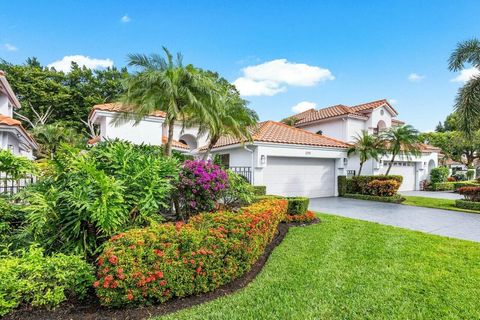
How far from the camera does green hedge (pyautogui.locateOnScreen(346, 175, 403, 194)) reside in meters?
17.4

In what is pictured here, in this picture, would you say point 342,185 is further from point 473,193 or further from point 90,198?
point 90,198

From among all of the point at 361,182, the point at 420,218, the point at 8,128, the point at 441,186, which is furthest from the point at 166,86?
the point at 441,186

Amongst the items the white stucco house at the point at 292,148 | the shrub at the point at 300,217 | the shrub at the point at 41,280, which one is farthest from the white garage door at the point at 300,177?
the shrub at the point at 41,280

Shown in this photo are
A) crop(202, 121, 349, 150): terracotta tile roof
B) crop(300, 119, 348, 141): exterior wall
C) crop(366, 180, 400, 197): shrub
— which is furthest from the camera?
crop(300, 119, 348, 141): exterior wall

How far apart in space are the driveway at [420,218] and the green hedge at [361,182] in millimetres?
3666

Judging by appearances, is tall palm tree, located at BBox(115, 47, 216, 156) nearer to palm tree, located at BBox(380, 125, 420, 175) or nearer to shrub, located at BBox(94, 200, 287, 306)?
shrub, located at BBox(94, 200, 287, 306)

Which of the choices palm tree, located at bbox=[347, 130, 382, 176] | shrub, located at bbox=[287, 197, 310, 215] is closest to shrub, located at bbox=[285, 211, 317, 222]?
shrub, located at bbox=[287, 197, 310, 215]

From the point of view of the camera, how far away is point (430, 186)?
24.4m

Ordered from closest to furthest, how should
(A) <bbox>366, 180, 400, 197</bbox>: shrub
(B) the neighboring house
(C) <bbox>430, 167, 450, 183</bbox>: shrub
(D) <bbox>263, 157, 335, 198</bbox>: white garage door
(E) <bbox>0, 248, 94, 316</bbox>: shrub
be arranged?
1. (E) <bbox>0, 248, 94, 316</bbox>: shrub
2. (D) <bbox>263, 157, 335, 198</bbox>: white garage door
3. (A) <bbox>366, 180, 400, 197</bbox>: shrub
4. (B) the neighboring house
5. (C) <bbox>430, 167, 450, 183</bbox>: shrub

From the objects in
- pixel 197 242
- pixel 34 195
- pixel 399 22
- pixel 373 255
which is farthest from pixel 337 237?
pixel 399 22

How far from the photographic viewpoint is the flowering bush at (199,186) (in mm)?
6484

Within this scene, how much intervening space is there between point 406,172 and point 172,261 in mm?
26247

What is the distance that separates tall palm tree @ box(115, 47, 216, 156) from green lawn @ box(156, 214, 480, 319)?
515 centimetres

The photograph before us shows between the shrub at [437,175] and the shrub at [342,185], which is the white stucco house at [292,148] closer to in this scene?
the shrub at [342,185]
